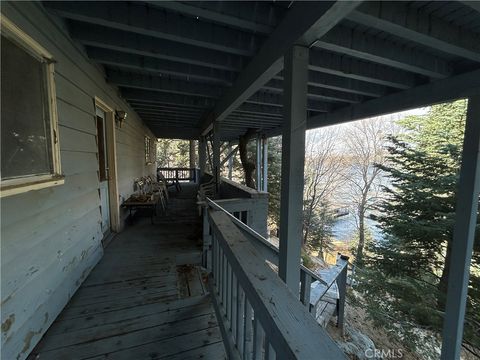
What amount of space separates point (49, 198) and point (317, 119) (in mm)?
4668

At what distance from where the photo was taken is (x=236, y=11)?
5.23 feet

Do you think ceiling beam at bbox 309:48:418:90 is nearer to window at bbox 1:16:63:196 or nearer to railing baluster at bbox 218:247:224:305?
railing baluster at bbox 218:247:224:305

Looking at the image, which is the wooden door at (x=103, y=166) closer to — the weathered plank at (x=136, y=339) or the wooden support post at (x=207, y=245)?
the wooden support post at (x=207, y=245)

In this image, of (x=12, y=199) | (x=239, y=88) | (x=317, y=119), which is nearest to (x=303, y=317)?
(x=12, y=199)

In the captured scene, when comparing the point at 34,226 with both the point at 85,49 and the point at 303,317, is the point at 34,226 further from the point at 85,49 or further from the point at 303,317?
the point at 85,49

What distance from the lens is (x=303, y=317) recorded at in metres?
0.76

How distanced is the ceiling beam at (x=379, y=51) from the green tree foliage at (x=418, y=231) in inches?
155

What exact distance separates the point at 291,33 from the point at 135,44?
1.55 meters

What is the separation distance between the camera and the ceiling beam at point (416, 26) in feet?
4.63

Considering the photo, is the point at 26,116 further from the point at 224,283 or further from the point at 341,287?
the point at 341,287

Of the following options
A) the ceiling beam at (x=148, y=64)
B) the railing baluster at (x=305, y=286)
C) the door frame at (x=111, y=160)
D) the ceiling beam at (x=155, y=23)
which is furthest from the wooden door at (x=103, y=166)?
the railing baluster at (x=305, y=286)

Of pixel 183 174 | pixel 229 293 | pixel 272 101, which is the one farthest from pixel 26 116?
pixel 183 174

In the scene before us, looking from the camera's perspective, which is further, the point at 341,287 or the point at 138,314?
the point at 341,287

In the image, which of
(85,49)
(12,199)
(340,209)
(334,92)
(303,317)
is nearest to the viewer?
(303,317)
